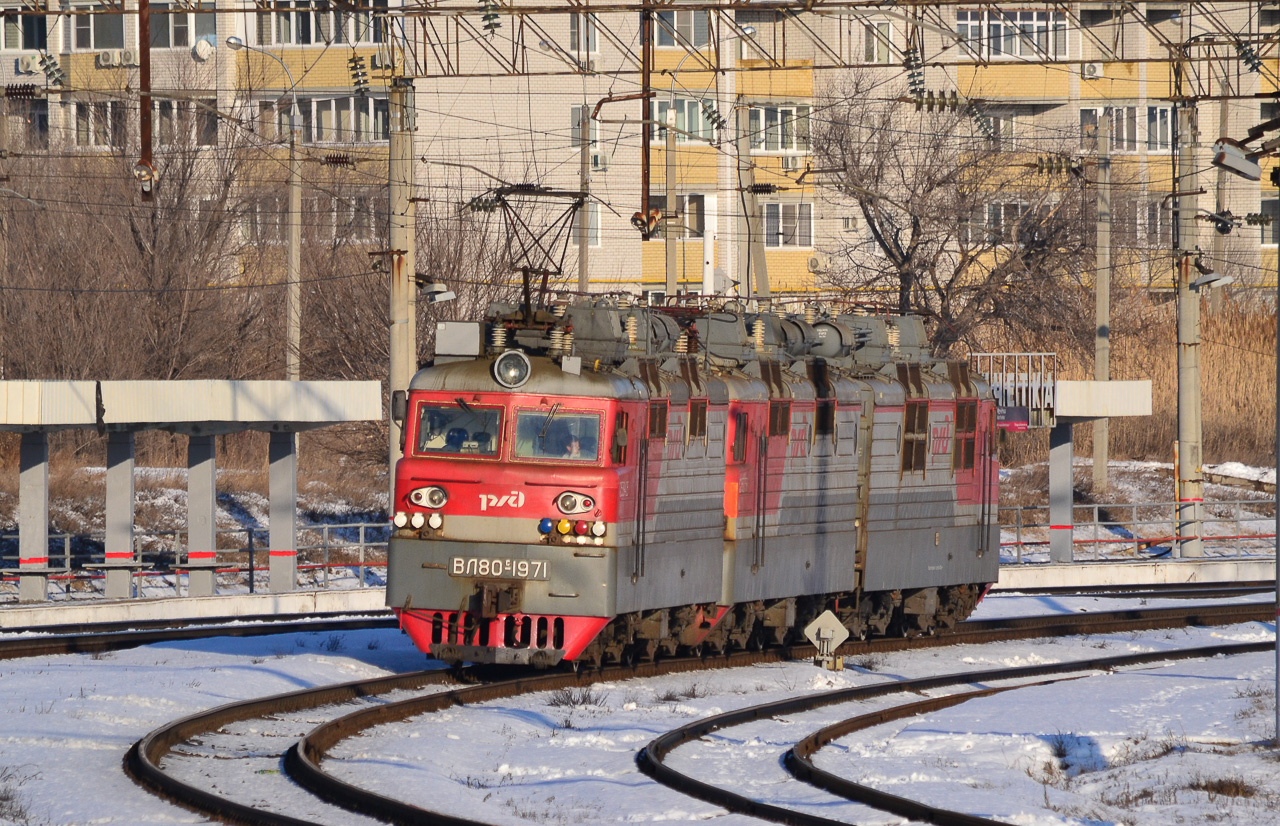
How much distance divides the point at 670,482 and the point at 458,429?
2.40 meters

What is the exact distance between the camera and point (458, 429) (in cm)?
1886

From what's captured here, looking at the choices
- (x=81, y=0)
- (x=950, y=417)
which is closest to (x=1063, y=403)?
(x=950, y=417)

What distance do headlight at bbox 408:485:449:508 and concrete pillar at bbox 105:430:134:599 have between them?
13073mm

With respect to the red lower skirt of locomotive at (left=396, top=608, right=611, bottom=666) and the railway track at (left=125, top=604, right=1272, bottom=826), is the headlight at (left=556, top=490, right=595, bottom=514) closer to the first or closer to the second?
the red lower skirt of locomotive at (left=396, top=608, right=611, bottom=666)

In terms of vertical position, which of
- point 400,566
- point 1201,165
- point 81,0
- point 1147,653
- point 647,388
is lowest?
point 1147,653

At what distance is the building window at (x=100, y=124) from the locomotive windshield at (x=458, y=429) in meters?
38.2

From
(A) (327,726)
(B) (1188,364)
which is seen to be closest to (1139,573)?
(B) (1188,364)

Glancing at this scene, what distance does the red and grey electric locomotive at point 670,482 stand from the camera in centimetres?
1841

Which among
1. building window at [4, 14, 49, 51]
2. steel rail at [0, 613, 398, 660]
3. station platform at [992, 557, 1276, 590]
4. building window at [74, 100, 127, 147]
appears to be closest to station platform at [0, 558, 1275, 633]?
station platform at [992, 557, 1276, 590]

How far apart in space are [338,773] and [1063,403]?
25404mm

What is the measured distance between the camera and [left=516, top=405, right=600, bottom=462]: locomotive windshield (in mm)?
18609

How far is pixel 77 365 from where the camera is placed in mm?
50625

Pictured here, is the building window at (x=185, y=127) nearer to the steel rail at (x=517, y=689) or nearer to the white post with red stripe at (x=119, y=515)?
the white post with red stripe at (x=119, y=515)

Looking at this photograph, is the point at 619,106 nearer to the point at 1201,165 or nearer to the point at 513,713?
the point at 1201,165
